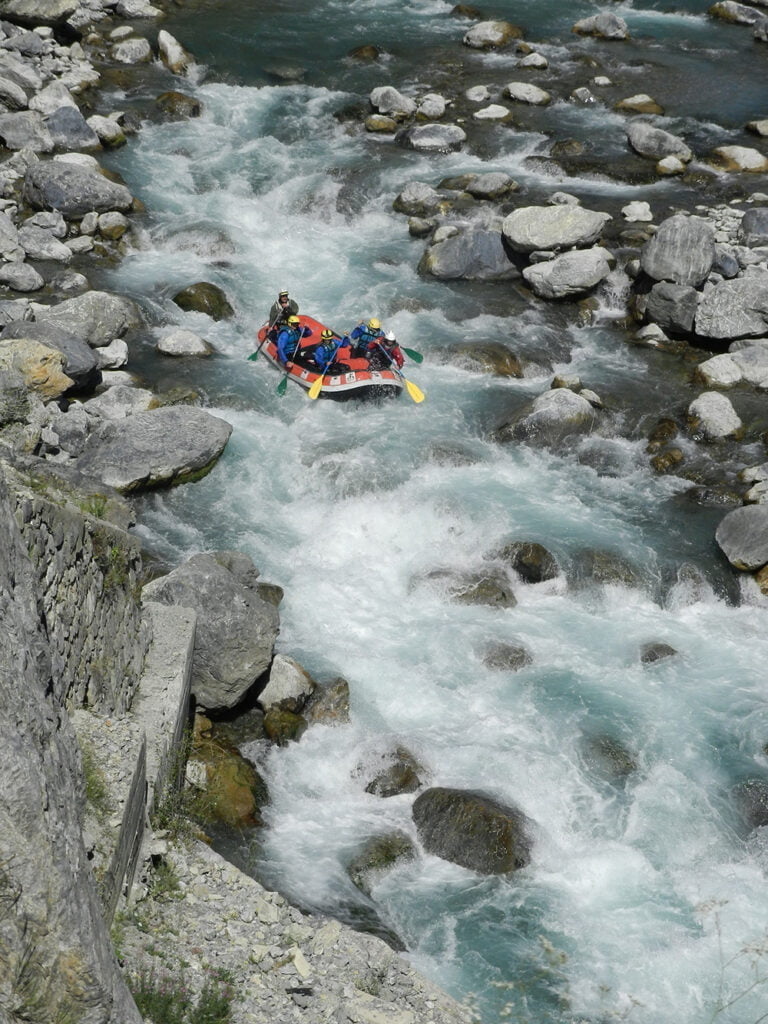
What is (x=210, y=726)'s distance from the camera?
9.05m

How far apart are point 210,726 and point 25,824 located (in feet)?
16.6

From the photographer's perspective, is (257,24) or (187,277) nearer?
(187,277)

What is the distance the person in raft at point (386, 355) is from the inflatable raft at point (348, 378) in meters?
0.11

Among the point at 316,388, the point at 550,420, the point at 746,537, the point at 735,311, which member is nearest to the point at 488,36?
the point at 735,311

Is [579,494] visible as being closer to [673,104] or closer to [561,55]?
[673,104]

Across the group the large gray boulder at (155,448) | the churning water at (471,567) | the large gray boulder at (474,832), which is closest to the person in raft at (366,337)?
the churning water at (471,567)

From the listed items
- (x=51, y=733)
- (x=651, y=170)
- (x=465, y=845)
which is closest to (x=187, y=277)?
(x=651, y=170)

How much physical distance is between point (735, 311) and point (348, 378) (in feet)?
18.6

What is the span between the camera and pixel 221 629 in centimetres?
902

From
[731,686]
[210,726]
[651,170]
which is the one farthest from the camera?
[651,170]

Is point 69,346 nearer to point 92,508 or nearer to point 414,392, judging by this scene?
point 414,392

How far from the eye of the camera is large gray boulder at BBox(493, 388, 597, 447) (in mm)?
13391

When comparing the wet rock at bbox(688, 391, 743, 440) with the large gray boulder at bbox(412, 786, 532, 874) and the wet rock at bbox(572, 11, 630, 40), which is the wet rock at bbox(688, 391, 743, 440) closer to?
the large gray boulder at bbox(412, 786, 532, 874)

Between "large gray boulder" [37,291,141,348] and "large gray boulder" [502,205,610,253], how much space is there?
6180 millimetres
